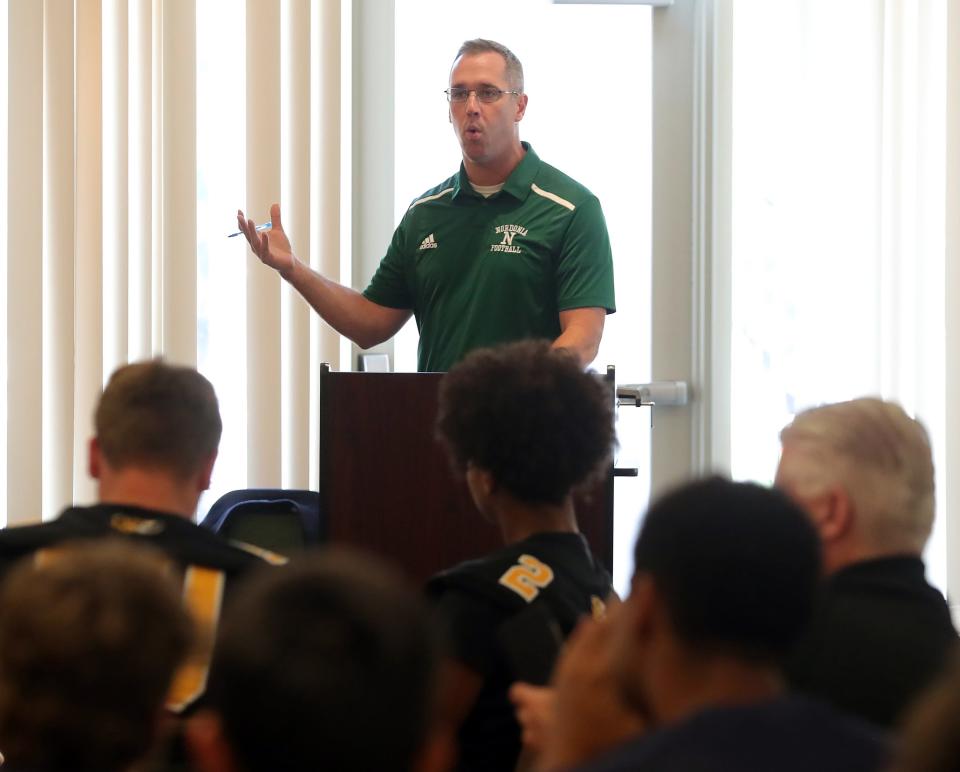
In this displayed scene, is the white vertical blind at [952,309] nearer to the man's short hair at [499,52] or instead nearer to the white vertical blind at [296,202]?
the man's short hair at [499,52]

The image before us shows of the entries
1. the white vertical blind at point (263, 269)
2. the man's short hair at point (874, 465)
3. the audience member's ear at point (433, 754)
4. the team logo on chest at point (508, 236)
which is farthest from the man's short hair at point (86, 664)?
the white vertical blind at point (263, 269)

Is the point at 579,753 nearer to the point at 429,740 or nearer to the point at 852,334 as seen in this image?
the point at 429,740

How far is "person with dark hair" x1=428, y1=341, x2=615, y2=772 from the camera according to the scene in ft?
5.17

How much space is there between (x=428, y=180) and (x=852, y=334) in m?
1.18

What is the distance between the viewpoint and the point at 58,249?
3.25m

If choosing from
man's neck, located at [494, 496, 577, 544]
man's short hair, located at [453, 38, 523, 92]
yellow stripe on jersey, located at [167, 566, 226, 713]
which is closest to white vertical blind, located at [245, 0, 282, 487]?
man's short hair, located at [453, 38, 523, 92]

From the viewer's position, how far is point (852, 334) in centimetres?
335

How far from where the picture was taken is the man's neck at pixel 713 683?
1.14 m

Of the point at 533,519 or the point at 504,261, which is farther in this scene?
the point at 504,261

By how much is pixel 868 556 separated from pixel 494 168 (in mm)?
1521

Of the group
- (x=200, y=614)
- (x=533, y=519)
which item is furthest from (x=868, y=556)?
(x=200, y=614)

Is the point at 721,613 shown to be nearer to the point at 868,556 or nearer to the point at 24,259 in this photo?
the point at 868,556

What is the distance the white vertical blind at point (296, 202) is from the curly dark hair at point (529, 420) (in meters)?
1.37

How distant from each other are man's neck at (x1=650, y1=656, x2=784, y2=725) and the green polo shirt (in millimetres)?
1654
